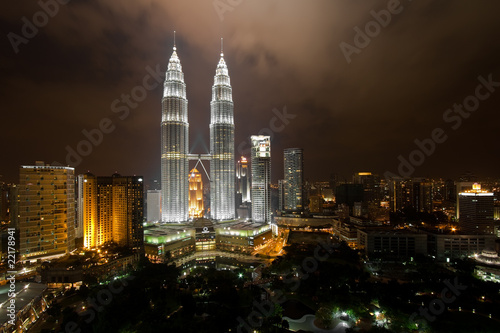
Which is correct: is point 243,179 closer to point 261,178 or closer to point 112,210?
point 261,178

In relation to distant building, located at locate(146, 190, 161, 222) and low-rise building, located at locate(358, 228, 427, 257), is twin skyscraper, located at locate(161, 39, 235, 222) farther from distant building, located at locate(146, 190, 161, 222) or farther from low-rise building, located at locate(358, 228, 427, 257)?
low-rise building, located at locate(358, 228, 427, 257)

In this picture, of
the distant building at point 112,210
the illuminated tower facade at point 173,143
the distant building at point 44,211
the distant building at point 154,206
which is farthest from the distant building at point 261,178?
the distant building at point 44,211

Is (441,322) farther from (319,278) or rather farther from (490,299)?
(319,278)

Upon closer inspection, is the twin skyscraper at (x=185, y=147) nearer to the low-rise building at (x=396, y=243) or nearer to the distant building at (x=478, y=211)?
the low-rise building at (x=396, y=243)

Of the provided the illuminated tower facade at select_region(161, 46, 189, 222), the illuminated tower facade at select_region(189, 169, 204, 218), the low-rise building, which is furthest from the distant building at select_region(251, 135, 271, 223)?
the low-rise building

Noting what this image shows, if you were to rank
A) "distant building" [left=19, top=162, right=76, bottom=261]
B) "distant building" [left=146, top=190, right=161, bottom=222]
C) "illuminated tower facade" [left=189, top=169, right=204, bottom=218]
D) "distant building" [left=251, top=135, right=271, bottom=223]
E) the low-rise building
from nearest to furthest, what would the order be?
1. "distant building" [left=19, top=162, right=76, bottom=261]
2. the low-rise building
3. "distant building" [left=251, top=135, right=271, bottom=223]
4. "illuminated tower facade" [left=189, top=169, right=204, bottom=218]
5. "distant building" [left=146, top=190, right=161, bottom=222]

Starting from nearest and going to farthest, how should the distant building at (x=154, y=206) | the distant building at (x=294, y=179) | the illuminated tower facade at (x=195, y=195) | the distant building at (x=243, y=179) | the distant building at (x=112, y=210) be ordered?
1. the distant building at (x=112, y=210)
2. the illuminated tower facade at (x=195, y=195)
3. the distant building at (x=154, y=206)
4. the distant building at (x=294, y=179)
5. the distant building at (x=243, y=179)

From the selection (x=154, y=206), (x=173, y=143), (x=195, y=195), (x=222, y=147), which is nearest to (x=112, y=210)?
(x=173, y=143)
